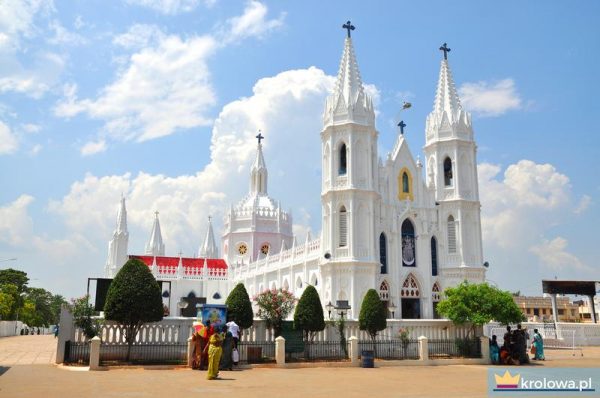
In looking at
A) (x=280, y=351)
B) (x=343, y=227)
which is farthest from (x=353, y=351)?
(x=343, y=227)

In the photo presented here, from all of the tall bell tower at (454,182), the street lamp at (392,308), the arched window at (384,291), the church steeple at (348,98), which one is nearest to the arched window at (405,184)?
the tall bell tower at (454,182)

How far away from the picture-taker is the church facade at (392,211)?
146 feet

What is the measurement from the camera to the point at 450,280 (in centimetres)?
4750

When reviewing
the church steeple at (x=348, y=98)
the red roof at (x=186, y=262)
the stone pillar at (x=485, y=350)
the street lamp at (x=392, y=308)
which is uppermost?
the church steeple at (x=348, y=98)

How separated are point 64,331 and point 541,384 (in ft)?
60.1

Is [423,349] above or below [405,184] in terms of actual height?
below

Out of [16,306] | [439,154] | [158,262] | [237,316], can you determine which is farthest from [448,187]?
[16,306]

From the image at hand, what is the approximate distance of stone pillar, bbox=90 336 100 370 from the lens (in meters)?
22.2

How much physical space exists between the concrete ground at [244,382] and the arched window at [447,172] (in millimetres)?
27688

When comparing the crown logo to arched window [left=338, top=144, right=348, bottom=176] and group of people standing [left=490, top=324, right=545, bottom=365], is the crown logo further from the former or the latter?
arched window [left=338, top=144, right=348, bottom=176]

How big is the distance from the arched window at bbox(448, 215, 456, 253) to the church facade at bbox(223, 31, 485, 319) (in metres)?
0.08

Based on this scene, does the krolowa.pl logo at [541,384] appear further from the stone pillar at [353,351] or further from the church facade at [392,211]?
the church facade at [392,211]

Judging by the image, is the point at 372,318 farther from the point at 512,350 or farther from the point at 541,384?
the point at 541,384

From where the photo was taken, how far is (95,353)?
73.0 feet
